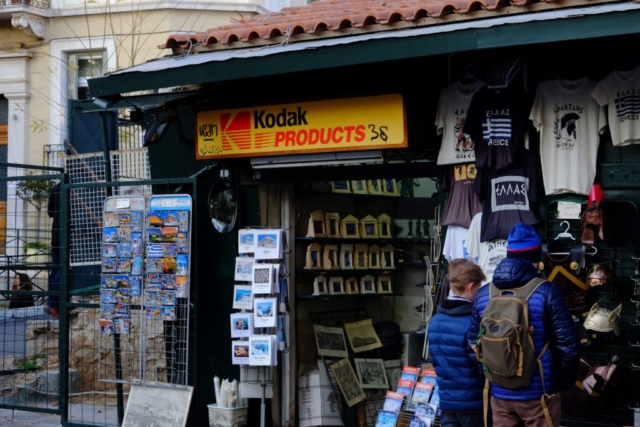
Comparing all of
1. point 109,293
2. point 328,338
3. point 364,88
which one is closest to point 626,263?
point 364,88

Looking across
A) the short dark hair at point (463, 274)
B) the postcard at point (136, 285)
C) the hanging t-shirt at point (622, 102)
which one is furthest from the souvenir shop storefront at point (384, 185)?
the short dark hair at point (463, 274)

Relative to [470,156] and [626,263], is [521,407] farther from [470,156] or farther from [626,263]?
[470,156]

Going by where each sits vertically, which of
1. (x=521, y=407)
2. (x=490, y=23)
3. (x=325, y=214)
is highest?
(x=490, y=23)

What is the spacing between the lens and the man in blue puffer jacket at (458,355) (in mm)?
6578

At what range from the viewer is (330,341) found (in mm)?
10141

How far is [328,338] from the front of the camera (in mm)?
10133

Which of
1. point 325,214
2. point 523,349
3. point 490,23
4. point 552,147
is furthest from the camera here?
point 325,214

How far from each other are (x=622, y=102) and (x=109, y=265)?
507 cm

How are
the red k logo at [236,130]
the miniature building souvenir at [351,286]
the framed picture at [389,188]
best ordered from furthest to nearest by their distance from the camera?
1. the framed picture at [389,188]
2. the miniature building souvenir at [351,286]
3. the red k logo at [236,130]

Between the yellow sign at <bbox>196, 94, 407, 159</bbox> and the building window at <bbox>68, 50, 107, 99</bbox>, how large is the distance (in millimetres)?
12530

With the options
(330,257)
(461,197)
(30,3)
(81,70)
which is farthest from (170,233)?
(30,3)

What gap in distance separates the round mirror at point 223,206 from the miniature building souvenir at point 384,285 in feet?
6.82

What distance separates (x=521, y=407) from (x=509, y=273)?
0.85 meters

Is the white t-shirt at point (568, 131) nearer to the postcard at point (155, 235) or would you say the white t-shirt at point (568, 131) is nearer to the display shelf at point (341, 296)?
the display shelf at point (341, 296)
